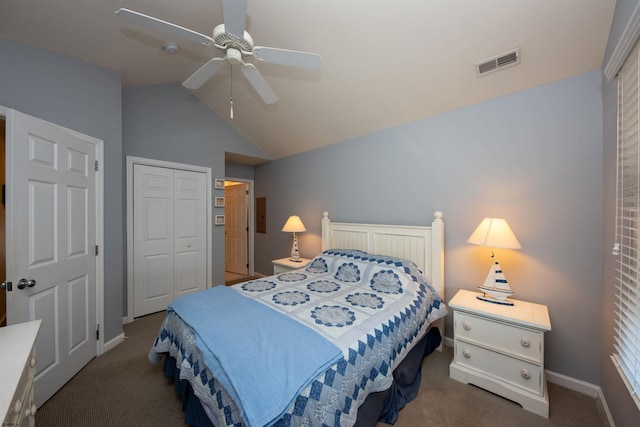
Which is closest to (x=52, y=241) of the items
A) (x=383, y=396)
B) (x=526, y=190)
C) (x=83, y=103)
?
(x=83, y=103)

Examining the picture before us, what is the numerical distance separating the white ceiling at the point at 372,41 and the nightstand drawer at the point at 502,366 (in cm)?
215

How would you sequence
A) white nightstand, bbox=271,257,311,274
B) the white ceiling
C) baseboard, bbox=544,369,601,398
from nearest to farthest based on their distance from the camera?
1. the white ceiling
2. baseboard, bbox=544,369,601,398
3. white nightstand, bbox=271,257,311,274

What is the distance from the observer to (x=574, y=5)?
151 centimetres

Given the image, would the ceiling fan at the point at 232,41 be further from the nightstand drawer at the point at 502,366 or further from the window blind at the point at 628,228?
the nightstand drawer at the point at 502,366

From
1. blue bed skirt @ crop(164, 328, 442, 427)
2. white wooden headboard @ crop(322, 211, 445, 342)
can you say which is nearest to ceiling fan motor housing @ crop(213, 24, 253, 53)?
blue bed skirt @ crop(164, 328, 442, 427)

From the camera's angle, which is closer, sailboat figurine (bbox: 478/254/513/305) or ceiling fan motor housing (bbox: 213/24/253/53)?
ceiling fan motor housing (bbox: 213/24/253/53)

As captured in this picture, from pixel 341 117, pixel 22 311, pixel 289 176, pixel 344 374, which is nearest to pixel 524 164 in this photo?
pixel 341 117

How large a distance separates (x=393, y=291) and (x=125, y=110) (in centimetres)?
364

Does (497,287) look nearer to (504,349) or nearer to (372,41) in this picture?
(504,349)

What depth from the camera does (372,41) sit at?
6.62 ft

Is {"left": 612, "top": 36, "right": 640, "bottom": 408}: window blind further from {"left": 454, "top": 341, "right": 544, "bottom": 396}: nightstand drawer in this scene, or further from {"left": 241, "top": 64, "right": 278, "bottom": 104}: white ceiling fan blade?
{"left": 241, "top": 64, "right": 278, "bottom": 104}: white ceiling fan blade

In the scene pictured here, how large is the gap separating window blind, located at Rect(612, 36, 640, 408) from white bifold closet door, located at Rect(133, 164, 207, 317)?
414cm

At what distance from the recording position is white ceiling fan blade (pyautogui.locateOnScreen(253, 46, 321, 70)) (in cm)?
156

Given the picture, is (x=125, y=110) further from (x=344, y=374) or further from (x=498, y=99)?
(x=498, y=99)
